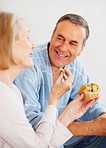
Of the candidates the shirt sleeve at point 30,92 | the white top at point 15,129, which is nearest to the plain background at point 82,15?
the shirt sleeve at point 30,92

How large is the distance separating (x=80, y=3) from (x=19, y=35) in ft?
6.52

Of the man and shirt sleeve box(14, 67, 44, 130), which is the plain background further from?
shirt sleeve box(14, 67, 44, 130)

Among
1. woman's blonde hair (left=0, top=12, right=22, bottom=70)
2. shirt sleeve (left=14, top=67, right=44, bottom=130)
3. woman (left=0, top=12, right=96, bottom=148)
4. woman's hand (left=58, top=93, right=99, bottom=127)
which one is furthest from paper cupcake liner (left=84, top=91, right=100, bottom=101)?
woman's blonde hair (left=0, top=12, right=22, bottom=70)

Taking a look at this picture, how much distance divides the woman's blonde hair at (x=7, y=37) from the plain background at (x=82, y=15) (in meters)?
1.65

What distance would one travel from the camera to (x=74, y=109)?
1560 millimetres

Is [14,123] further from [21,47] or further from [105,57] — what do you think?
[105,57]

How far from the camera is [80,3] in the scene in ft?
9.27

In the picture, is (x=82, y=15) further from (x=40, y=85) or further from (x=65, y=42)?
(x=40, y=85)

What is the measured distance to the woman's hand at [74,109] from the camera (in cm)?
145

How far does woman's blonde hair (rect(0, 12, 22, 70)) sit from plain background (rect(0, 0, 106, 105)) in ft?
5.41

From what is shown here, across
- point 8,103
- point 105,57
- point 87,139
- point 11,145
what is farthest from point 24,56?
point 105,57

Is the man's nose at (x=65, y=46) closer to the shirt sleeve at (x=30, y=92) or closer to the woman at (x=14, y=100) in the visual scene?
the shirt sleeve at (x=30, y=92)

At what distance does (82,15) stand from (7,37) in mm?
2061

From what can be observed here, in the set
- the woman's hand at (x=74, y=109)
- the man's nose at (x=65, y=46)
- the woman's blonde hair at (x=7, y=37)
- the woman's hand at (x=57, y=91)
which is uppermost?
the woman's blonde hair at (x=7, y=37)
